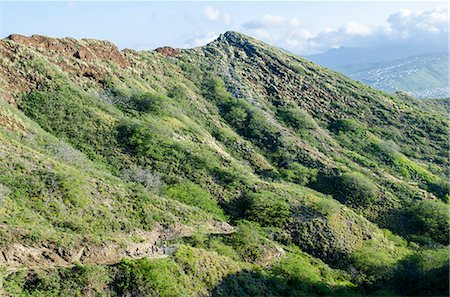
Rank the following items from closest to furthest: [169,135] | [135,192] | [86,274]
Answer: [86,274] → [135,192] → [169,135]

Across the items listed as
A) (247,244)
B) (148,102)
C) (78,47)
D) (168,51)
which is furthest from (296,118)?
(247,244)

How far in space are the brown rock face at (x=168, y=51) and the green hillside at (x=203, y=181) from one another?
0.48m

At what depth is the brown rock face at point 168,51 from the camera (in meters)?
81.4

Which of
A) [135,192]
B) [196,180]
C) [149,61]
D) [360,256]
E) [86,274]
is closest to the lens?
[86,274]

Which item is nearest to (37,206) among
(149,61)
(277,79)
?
(149,61)

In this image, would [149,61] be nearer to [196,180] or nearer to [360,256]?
[196,180]

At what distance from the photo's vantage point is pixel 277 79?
280ft

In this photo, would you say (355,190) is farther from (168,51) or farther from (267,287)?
(168,51)

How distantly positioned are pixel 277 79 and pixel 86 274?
6903cm

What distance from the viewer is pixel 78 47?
61594 millimetres

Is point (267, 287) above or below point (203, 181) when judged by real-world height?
→ below

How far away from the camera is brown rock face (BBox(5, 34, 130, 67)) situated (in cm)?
5750

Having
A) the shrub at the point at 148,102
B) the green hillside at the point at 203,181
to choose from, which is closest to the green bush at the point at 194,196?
the green hillside at the point at 203,181

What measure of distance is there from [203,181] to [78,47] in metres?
32.4
